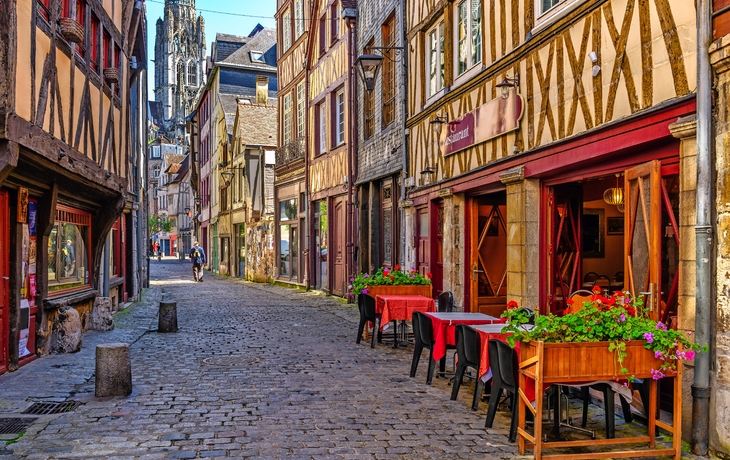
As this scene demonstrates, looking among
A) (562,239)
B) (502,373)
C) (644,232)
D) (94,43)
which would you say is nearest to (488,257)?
(562,239)

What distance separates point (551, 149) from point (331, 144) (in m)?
11.7

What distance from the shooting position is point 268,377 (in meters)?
7.39

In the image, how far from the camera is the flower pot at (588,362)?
4.57 m

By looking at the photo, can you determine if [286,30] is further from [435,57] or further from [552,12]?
[552,12]

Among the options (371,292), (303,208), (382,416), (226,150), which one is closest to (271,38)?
(226,150)

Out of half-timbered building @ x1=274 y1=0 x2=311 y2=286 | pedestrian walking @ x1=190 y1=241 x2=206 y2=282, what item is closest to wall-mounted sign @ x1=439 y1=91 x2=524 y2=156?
half-timbered building @ x1=274 y1=0 x2=311 y2=286

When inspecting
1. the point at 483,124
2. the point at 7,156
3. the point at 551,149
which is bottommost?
the point at 7,156

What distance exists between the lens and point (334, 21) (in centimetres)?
1855

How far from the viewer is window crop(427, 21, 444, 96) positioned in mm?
11469

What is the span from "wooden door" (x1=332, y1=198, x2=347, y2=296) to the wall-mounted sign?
6.90 metres

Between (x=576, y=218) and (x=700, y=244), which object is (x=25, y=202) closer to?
(x=576, y=218)

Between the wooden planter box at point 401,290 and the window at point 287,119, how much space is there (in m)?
13.6

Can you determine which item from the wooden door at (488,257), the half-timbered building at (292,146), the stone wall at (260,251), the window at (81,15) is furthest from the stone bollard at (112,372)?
the stone wall at (260,251)

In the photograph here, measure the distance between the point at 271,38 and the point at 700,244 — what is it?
130 feet
